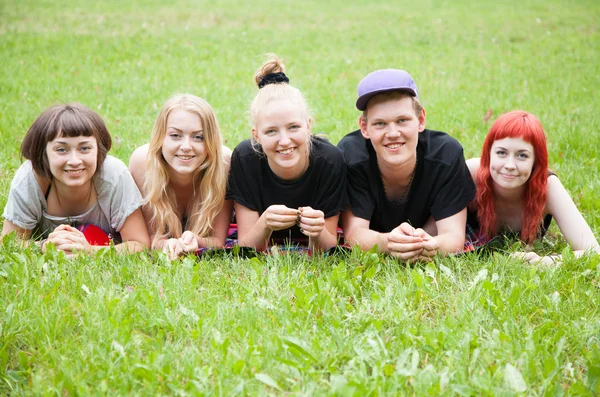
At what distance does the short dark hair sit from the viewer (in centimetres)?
390

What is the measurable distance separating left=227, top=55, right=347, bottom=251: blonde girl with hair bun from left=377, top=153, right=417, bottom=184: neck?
269mm

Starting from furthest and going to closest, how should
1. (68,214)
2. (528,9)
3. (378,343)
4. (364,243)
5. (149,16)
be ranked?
(528,9) < (149,16) < (68,214) < (364,243) < (378,343)

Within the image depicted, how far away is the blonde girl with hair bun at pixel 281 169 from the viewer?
12.6ft

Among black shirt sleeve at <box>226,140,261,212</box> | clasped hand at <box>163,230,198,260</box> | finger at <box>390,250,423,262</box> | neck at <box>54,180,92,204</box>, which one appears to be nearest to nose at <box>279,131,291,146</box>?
black shirt sleeve at <box>226,140,261,212</box>

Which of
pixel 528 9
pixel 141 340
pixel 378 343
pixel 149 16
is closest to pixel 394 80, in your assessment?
pixel 378 343

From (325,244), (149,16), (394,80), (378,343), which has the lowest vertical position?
(378,343)

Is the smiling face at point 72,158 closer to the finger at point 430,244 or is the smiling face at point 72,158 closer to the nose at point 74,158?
the nose at point 74,158

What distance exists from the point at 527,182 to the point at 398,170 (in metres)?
0.87

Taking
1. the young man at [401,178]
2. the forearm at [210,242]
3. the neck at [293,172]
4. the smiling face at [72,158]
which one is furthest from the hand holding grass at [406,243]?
the smiling face at [72,158]

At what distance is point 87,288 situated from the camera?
3.32m

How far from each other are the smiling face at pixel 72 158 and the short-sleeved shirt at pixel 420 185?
5.46ft

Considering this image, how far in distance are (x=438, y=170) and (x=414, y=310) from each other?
1158 millimetres

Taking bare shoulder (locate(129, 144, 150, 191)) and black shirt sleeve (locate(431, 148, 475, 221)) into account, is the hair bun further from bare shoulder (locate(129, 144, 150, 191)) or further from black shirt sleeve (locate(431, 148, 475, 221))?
black shirt sleeve (locate(431, 148, 475, 221))

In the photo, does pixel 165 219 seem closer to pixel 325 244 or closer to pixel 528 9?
pixel 325 244
